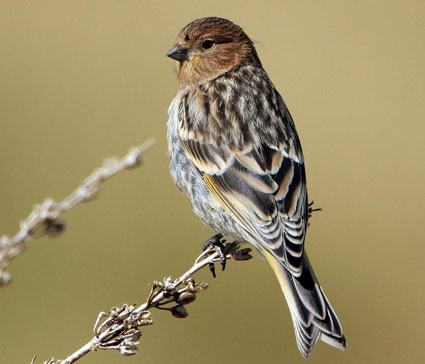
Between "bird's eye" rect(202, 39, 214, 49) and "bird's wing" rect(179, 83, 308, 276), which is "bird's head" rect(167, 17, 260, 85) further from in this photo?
"bird's wing" rect(179, 83, 308, 276)

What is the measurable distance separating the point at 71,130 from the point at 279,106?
4.89 metres

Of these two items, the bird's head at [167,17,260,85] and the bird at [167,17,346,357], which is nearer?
the bird at [167,17,346,357]

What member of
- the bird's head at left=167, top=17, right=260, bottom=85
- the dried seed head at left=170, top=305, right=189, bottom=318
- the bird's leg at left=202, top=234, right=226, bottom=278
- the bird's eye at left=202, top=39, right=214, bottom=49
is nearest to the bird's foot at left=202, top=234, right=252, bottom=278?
the bird's leg at left=202, top=234, right=226, bottom=278

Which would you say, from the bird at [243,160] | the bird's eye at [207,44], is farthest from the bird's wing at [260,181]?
the bird's eye at [207,44]

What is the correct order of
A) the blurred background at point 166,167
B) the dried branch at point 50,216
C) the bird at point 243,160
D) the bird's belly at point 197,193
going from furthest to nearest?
1. the blurred background at point 166,167
2. the bird's belly at point 197,193
3. the bird at point 243,160
4. the dried branch at point 50,216

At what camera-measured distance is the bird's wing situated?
359 centimetres

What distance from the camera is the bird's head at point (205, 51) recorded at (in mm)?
4723

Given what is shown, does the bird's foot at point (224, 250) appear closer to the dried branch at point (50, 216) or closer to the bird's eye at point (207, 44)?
the bird's eye at point (207, 44)

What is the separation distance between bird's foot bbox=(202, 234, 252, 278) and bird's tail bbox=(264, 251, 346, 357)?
112 mm

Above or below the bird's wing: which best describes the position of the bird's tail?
below

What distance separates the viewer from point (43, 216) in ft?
5.20

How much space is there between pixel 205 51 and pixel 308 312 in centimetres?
187

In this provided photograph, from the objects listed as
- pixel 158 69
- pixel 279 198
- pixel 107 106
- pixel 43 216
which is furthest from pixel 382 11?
pixel 43 216

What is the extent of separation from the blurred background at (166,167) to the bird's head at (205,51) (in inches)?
20.6
